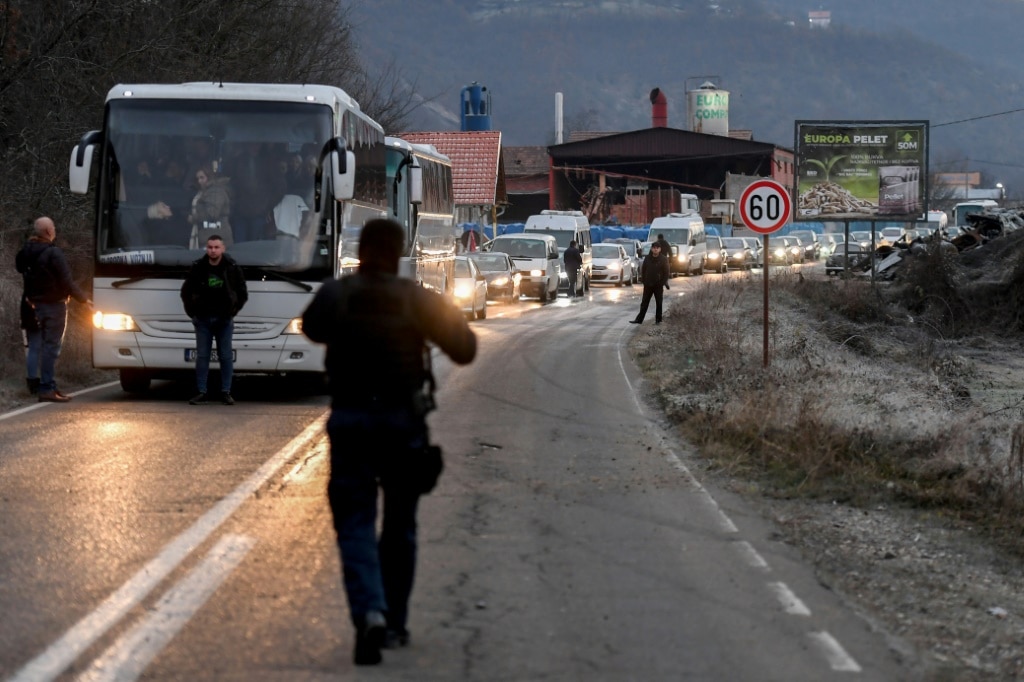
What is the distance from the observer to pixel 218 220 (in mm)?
15312

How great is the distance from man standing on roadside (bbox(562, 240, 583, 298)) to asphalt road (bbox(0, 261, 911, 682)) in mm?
31267

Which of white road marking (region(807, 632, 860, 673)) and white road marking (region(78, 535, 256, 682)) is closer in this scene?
white road marking (region(78, 535, 256, 682))

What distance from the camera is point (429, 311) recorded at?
5797 mm

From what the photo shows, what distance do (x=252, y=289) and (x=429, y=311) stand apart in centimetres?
977

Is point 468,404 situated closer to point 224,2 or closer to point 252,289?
point 252,289

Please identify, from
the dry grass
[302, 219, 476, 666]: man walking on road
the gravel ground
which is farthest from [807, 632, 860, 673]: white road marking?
the dry grass

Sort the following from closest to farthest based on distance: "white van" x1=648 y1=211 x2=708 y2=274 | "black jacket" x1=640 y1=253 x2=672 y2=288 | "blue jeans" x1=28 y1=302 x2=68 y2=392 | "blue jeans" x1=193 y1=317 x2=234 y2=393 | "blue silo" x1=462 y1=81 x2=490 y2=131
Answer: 1. "blue jeans" x1=193 y1=317 x2=234 y2=393
2. "blue jeans" x1=28 y1=302 x2=68 y2=392
3. "black jacket" x1=640 y1=253 x2=672 y2=288
4. "white van" x1=648 y1=211 x2=708 y2=274
5. "blue silo" x1=462 y1=81 x2=490 y2=131

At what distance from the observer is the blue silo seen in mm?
71812

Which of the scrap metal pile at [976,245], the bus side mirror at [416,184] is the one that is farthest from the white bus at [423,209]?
the scrap metal pile at [976,245]

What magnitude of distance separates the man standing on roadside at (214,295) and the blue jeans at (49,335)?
1.34 meters

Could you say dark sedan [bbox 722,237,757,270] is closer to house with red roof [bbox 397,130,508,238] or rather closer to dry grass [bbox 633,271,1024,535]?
house with red roof [bbox 397,130,508,238]

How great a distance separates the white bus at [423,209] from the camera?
2234cm

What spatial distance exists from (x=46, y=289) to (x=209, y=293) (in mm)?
1807

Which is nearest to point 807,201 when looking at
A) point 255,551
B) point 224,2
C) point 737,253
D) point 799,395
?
point 224,2
